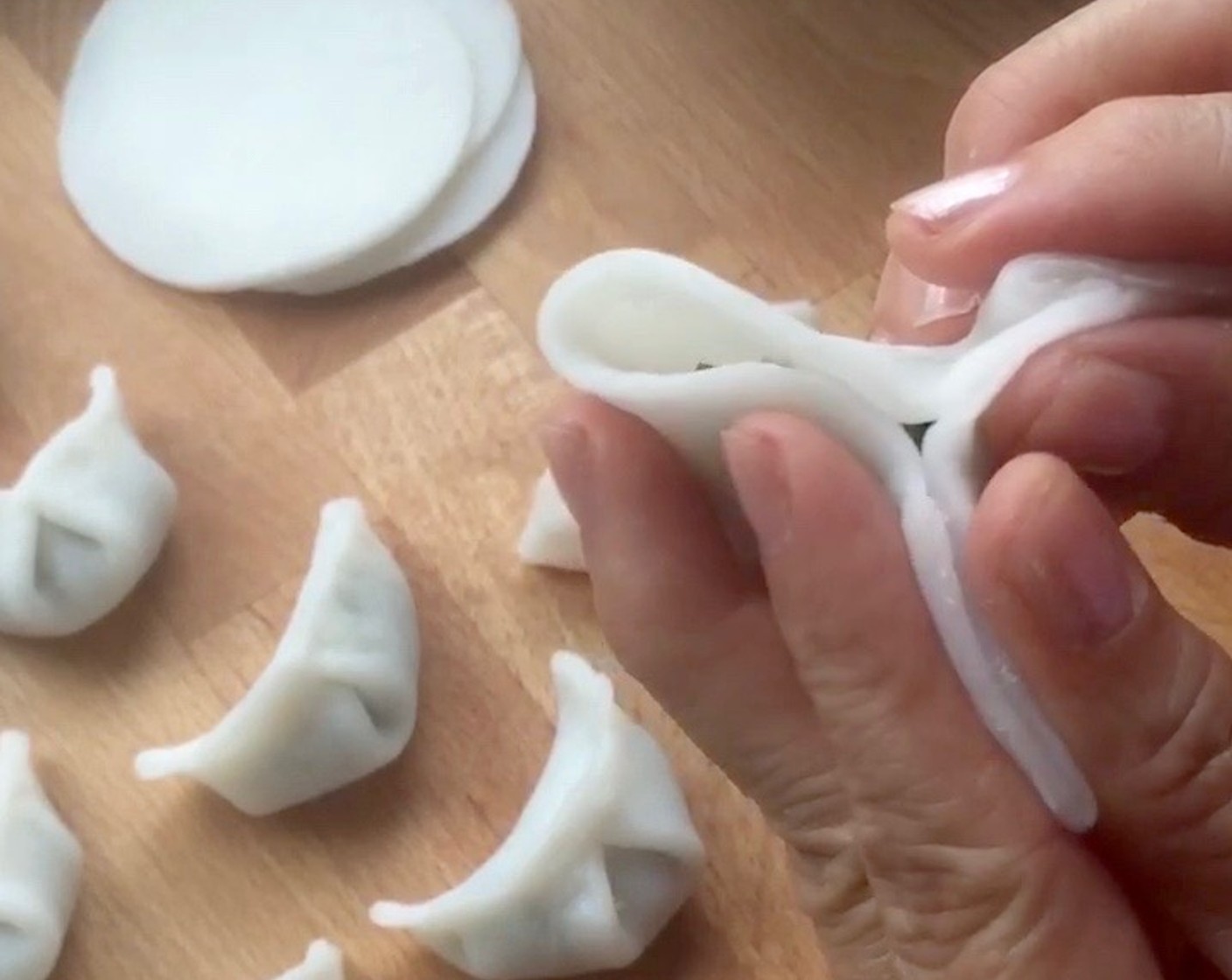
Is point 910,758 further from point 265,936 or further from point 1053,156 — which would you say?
point 265,936

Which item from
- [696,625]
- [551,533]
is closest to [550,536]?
[551,533]

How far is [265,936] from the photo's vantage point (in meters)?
0.70

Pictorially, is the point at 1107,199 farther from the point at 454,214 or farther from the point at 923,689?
the point at 454,214

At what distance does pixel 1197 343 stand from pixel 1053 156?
0.07 meters

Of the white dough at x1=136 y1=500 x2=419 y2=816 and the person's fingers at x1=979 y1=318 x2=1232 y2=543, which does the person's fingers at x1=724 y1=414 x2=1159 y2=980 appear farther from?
the white dough at x1=136 y1=500 x2=419 y2=816

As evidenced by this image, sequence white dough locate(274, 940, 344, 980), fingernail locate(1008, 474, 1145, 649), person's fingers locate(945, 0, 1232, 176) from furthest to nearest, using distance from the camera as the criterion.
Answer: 1. white dough locate(274, 940, 344, 980)
2. person's fingers locate(945, 0, 1232, 176)
3. fingernail locate(1008, 474, 1145, 649)

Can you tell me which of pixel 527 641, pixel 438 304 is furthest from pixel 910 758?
pixel 438 304

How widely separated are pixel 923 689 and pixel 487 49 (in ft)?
1.65

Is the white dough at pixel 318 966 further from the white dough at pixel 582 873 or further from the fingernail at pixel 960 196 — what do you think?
the fingernail at pixel 960 196

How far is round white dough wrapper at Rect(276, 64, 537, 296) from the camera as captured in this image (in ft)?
2.64

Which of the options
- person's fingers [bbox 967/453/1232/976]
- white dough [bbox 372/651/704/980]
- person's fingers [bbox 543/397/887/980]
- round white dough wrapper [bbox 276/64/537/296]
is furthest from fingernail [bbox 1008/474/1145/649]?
round white dough wrapper [bbox 276/64/537/296]

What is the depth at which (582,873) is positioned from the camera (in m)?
0.69

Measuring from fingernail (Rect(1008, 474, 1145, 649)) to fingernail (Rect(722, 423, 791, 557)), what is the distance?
0.19ft

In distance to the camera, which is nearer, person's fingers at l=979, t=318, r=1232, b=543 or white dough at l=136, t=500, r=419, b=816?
person's fingers at l=979, t=318, r=1232, b=543
